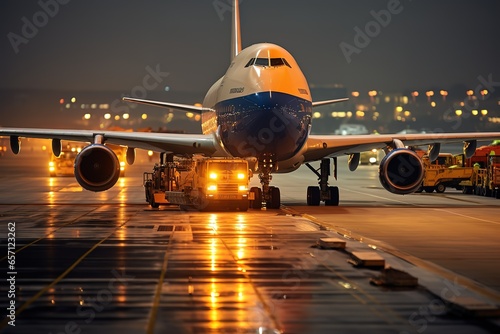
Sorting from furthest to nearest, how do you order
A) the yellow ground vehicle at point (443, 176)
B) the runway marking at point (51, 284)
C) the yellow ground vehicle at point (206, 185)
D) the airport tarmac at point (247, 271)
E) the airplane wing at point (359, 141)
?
the yellow ground vehicle at point (443, 176) → the airplane wing at point (359, 141) → the yellow ground vehicle at point (206, 185) → the runway marking at point (51, 284) → the airport tarmac at point (247, 271)

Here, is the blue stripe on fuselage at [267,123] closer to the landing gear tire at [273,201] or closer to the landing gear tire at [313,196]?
the landing gear tire at [273,201]

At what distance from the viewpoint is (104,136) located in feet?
120

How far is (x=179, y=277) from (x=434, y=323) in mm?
6138

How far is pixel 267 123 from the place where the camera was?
103ft

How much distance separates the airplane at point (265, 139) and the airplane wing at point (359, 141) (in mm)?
40

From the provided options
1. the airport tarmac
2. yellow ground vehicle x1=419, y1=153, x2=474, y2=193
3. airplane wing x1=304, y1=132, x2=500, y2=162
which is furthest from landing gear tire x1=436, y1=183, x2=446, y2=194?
the airport tarmac

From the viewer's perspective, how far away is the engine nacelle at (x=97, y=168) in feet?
115

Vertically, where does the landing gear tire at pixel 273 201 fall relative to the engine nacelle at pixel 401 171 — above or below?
below

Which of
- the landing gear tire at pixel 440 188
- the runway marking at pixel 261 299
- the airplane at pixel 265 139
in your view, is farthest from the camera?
the landing gear tire at pixel 440 188

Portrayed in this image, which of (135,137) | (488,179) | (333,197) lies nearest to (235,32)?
(333,197)

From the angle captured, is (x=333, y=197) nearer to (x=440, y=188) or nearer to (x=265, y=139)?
(x=265, y=139)

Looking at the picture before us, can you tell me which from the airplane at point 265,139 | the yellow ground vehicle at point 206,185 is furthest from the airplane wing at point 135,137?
the yellow ground vehicle at point 206,185

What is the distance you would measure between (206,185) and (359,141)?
6.95 m

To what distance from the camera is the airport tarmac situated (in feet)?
43.9
